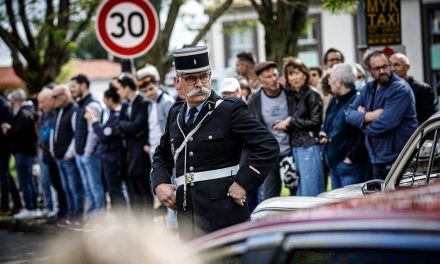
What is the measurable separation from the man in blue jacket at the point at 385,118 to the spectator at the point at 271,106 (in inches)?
59.6

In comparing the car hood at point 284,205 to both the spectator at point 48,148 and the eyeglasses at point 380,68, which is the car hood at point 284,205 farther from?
the spectator at point 48,148

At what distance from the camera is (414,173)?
6.16 meters

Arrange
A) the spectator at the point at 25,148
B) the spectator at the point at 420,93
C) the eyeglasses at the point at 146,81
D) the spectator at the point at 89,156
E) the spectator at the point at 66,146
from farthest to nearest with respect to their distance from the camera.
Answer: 1. the spectator at the point at 25,148
2. the spectator at the point at 66,146
3. the spectator at the point at 89,156
4. the eyeglasses at the point at 146,81
5. the spectator at the point at 420,93

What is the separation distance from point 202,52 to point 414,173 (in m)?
1.70

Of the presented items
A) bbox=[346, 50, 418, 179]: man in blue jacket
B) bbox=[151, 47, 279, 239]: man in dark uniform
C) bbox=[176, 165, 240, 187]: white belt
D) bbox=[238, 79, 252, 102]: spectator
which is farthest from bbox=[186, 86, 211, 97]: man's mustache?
bbox=[238, 79, 252, 102]: spectator

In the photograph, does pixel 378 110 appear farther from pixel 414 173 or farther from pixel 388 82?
pixel 414 173

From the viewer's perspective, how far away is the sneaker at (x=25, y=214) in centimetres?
1543

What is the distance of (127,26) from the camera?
11312 millimetres

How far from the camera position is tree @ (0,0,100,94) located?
22.0 meters

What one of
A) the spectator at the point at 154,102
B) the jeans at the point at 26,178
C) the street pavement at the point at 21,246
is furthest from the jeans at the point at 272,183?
the jeans at the point at 26,178

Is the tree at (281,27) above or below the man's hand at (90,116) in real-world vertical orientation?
above

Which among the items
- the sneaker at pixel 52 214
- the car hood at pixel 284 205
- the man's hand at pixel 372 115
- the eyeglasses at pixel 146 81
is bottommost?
the sneaker at pixel 52 214

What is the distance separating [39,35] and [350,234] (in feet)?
71.8

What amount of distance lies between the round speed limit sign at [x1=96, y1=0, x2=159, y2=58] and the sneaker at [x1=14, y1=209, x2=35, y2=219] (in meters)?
5.10
